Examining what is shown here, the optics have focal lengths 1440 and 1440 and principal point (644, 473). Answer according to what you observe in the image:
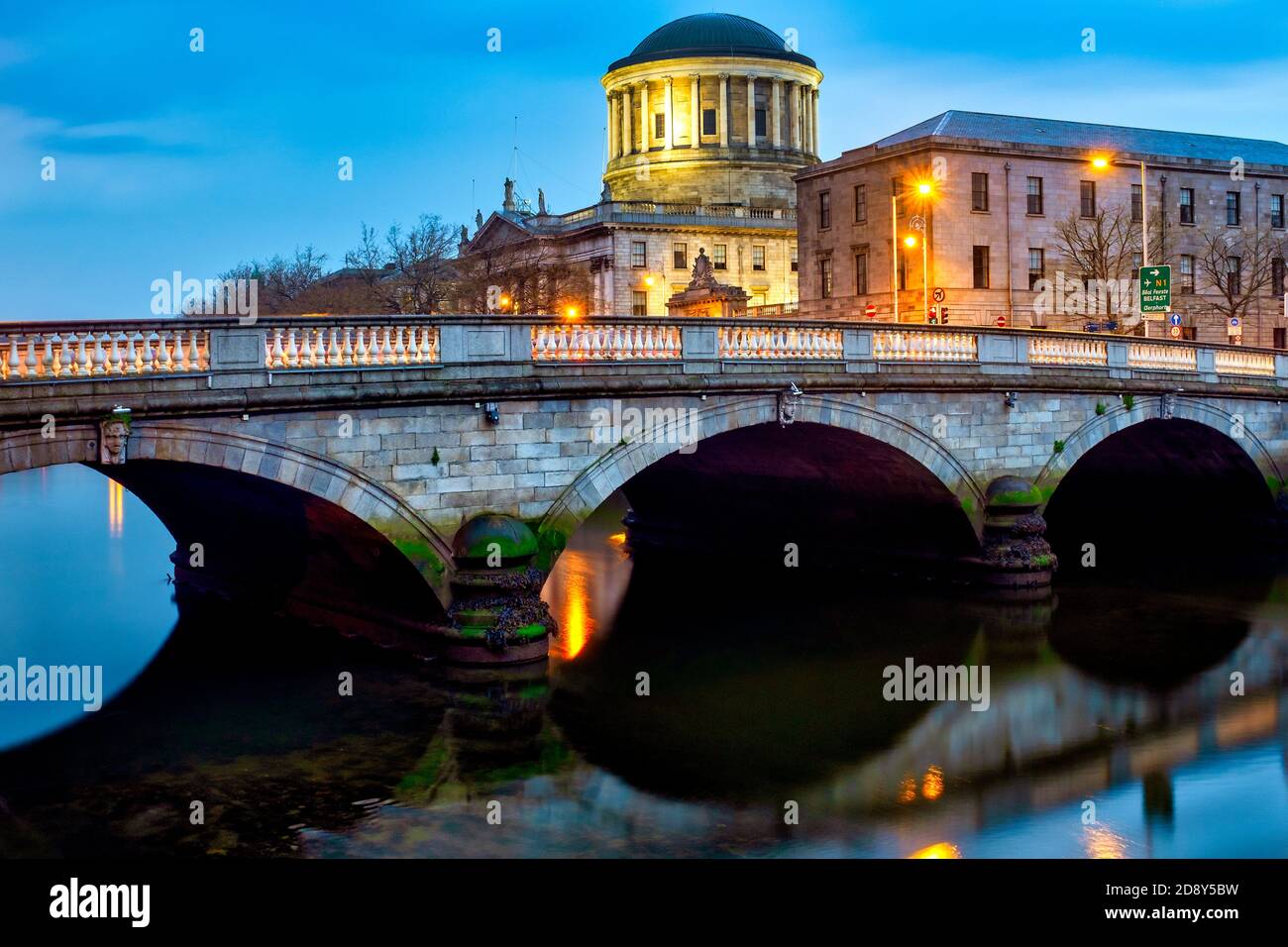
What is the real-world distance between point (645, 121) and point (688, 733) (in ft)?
304

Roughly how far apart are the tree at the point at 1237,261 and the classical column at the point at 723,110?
45.5 meters

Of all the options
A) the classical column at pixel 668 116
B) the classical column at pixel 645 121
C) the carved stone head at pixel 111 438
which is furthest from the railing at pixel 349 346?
the classical column at pixel 645 121

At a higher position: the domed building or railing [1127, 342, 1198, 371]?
the domed building

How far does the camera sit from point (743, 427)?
91.0 ft

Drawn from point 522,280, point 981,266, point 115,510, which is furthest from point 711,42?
point 115,510

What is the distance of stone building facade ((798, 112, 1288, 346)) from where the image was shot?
2404 inches

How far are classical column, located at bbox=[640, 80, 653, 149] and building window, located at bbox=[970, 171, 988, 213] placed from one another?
49.9m

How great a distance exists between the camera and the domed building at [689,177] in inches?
3575

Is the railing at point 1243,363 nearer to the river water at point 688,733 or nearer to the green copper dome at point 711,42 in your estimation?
the river water at point 688,733

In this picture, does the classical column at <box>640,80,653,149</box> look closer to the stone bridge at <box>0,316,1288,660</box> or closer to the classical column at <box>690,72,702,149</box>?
the classical column at <box>690,72,702,149</box>

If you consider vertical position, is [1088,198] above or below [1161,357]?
above

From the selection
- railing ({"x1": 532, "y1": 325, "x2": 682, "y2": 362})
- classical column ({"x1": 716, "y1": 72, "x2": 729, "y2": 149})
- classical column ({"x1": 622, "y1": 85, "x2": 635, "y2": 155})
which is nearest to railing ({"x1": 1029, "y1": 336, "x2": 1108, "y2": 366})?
railing ({"x1": 532, "y1": 325, "x2": 682, "y2": 362})

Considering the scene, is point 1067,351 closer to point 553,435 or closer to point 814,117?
point 553,435

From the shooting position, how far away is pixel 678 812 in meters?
17.6
